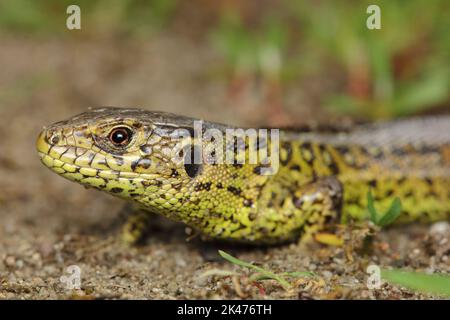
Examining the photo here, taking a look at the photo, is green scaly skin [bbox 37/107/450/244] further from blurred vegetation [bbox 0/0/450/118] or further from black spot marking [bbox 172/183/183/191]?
blurred vegetation [bbox 0/0/450/118]

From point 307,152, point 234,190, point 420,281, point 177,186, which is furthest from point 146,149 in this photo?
point 420,281

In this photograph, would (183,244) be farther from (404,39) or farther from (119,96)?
(404,39)

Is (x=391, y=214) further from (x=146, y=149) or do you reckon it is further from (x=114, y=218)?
(x=114, y=218)

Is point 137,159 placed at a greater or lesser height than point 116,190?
greater

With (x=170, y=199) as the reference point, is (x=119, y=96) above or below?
above

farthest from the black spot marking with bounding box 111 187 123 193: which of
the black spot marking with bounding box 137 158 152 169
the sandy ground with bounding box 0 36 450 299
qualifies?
the sandy ground with bounding box 0 36 450 299

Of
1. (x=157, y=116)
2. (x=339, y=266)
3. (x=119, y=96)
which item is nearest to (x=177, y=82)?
(x=119, y=96)
